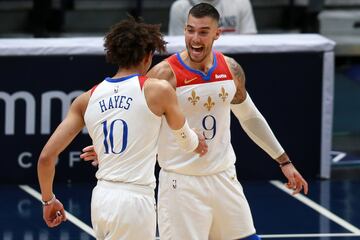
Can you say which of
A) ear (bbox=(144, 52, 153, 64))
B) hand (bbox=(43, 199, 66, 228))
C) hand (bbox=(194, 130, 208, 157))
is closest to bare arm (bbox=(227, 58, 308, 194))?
hand (bbox=(194, 130, 208, 157))

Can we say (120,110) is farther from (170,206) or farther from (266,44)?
(266,44)

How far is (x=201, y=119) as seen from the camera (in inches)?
268

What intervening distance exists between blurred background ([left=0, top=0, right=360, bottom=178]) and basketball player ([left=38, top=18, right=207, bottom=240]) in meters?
8.66

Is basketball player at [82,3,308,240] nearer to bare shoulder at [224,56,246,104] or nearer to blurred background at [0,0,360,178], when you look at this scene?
bare shoulder at [224,56,246,104]

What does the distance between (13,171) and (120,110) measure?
16.6 feet

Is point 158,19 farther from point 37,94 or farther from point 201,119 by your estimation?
point 201,119

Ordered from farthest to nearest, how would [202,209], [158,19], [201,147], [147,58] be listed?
1. [158,19]
2. [202,209]
3. [201,147]
4. [147,58]

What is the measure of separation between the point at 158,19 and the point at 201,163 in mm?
9257

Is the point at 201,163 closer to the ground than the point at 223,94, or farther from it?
closer to the ground

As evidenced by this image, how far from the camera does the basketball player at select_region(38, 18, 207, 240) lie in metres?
5.93

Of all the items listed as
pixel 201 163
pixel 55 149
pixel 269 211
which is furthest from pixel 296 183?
pixel 269 211

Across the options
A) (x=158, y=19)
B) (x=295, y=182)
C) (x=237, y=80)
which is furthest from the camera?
(x=158, y=19)

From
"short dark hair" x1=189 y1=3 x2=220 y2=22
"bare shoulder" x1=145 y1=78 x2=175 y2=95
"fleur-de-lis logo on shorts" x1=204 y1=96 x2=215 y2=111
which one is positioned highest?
"short dark hair" x1=189 y1=3 x2=220 y2=22

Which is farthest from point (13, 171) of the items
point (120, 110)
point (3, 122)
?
point (120, 110)
